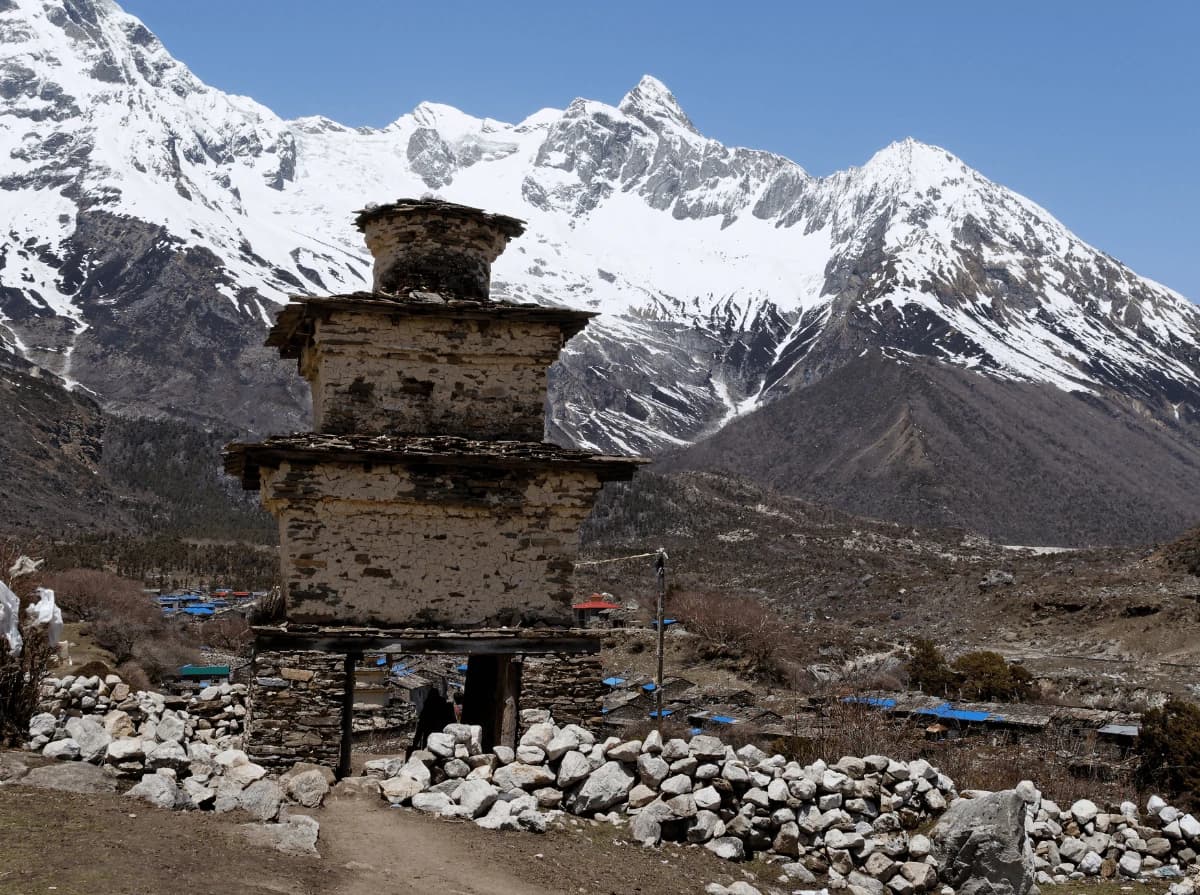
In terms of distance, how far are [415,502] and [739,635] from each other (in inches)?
1130

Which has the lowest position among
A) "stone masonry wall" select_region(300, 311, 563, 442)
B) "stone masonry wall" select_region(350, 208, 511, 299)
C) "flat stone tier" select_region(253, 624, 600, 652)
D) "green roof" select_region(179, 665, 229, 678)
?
"green roof" select_region(179, 665, 229, 678)

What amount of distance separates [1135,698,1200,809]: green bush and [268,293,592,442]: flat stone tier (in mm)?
12687

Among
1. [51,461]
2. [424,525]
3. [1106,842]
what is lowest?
[1106,842]

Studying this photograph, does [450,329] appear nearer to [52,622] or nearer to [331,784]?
[331,784]

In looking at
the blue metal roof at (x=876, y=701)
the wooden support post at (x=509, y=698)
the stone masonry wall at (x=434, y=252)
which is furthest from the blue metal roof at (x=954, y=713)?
the stone masonry wall at (x=434, y=252)

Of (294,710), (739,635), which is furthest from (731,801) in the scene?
(739,635)

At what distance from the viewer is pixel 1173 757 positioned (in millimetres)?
21500

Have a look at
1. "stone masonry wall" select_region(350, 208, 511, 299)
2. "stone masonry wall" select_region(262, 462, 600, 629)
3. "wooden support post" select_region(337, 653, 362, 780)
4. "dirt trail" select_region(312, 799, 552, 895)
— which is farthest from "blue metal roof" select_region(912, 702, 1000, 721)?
"dirt trail" select_region(312, 799, 552, 895)

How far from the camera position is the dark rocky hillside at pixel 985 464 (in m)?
152

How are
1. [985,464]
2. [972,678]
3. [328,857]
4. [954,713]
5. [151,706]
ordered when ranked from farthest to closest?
[985,464], [972,678], [954,713], [151,706], [328,857]

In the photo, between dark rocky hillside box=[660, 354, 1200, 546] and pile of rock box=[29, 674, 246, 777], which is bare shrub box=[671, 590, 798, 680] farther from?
dark rocky hillside box=[660, 354, 1200, 546]

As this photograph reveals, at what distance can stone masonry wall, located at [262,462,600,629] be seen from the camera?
13812 mm

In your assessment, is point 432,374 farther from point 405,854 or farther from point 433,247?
point 405,854

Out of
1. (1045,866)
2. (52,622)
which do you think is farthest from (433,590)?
(1045,866)
